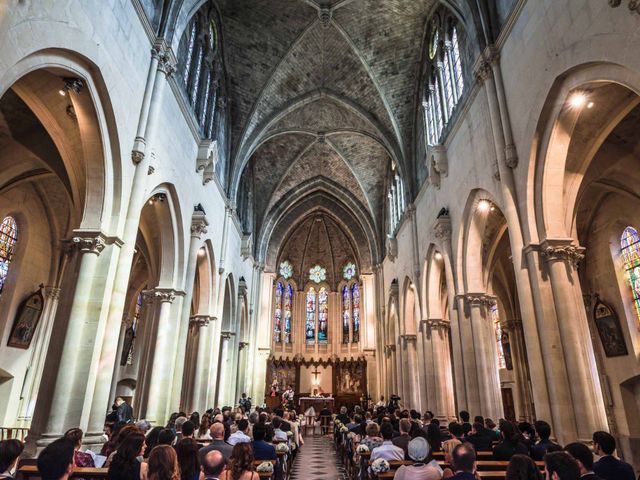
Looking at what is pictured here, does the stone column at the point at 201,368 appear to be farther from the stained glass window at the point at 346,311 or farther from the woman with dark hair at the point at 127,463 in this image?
the stained glass window at the point at 346,311

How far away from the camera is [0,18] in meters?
5.68

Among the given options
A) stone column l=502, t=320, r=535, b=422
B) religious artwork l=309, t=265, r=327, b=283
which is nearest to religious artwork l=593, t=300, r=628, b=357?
stone column l=502, t=320, r=535, b=422

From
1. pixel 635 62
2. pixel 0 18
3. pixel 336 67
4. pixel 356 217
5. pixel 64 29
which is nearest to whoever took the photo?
pixel 0 18

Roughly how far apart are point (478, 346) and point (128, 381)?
19611mm

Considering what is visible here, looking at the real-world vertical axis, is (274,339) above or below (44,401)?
A: above

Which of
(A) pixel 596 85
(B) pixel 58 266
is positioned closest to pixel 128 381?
(B) pixel 58 266

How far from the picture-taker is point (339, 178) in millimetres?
29703

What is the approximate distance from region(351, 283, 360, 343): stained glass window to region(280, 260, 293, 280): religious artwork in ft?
18.0

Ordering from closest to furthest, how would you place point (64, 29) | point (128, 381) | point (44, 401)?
1. point (64, 29)
2. point (44, 401)
3. point (128, 381)

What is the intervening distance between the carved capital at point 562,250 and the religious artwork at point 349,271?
28.7 m

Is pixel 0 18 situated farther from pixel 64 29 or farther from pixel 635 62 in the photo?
pixel 635 62

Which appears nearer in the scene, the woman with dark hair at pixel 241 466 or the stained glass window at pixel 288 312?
the woman with dark hair at pixel 241 466

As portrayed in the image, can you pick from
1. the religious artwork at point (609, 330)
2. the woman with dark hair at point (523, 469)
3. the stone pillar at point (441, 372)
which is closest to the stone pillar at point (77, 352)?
the woman with dark hair at point (523, 469)

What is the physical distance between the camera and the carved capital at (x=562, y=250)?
8.47 metres
